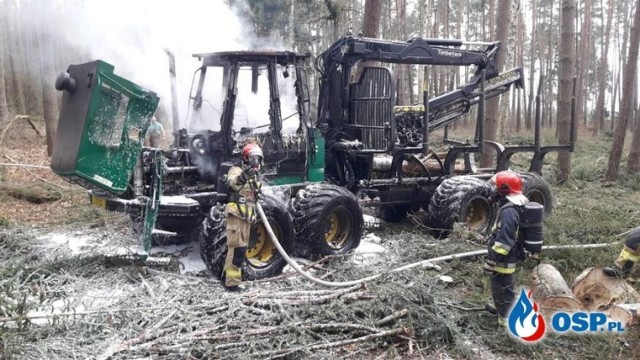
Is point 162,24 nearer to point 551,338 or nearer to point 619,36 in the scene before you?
point 551,338

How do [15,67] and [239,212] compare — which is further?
[15,67]

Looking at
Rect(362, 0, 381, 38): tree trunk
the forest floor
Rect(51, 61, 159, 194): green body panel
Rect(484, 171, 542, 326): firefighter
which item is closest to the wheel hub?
the forest floor

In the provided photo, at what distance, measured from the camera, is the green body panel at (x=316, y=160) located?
26.2 ft

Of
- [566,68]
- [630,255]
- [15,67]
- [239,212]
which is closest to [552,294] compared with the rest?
[630,255]

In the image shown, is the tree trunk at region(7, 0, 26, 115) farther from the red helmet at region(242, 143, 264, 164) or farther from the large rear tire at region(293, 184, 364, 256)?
the red helmet at region(242, 143, 264, 164)

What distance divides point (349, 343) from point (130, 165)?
330 cm

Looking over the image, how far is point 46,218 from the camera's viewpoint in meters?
9.77

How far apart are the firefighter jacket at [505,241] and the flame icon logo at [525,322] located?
31cm

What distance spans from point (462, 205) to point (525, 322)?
3622 mm

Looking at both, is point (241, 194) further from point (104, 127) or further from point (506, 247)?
point (506, 247)

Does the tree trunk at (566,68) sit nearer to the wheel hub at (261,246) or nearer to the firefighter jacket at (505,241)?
the firefighter jacket at (505,241)

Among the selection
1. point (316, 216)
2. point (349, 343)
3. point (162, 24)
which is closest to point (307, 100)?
point (316, 216)

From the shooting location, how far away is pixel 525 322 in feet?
16.7

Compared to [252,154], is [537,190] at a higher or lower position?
lower
